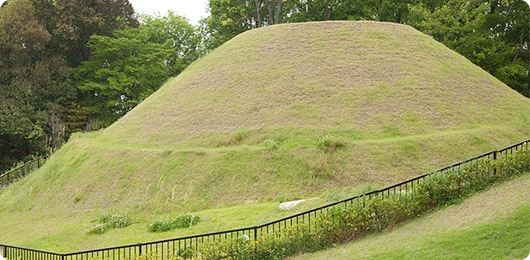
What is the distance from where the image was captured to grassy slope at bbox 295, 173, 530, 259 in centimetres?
792

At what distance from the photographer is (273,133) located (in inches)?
731

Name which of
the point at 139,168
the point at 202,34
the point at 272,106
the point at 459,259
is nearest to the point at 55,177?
the point at 139,168

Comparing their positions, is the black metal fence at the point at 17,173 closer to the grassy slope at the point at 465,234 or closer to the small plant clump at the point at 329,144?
the small plant clump at the point at 329,144

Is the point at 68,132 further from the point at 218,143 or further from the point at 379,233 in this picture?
the point at 379,233

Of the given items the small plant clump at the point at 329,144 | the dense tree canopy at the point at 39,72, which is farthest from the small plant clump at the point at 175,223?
the dense tree canopy at the point at 39,72

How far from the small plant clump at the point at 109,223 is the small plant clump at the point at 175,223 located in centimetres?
166

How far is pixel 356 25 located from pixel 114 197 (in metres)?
17.7

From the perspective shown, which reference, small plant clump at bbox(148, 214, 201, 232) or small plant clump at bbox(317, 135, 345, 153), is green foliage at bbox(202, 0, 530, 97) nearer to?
small plant clump at bbox(317, 135, 345, 153)

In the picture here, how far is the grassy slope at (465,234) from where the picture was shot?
26.0ft

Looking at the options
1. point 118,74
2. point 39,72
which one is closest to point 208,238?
point 118,74

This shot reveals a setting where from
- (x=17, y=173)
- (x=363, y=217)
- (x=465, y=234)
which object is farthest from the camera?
(x=17, y=173)

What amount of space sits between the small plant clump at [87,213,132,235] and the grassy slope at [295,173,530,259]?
7552 mm

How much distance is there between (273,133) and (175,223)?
6550 mm

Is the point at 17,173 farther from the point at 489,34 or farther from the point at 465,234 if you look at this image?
the point at 489,34
